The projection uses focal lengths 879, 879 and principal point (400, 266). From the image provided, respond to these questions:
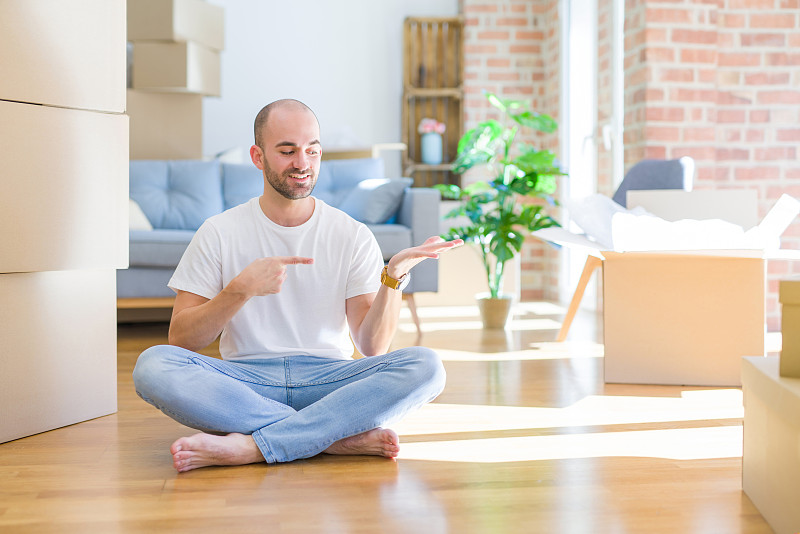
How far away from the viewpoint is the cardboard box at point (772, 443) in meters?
1.41

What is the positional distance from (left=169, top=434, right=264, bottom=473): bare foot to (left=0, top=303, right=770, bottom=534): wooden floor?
0.07 feet

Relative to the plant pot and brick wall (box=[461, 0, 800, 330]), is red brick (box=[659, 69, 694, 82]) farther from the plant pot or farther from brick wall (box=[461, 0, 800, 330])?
the plant pot

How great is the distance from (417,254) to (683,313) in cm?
142

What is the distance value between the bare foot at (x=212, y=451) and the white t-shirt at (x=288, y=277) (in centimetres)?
23

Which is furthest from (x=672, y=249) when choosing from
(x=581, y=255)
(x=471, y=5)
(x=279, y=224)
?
(x=471, y=5)

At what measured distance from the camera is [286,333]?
2.08 metres

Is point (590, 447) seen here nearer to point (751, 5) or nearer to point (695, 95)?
point (695, 95)

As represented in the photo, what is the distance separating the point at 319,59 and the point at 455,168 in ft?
6.30

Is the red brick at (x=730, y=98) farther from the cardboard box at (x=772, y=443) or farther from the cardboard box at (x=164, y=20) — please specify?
the cardboard box at (x=772, y=443)

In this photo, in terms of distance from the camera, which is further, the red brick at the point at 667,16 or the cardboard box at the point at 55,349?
the red brick at the point at 667,16

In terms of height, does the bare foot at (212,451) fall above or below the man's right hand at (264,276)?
below

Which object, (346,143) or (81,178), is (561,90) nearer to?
(346,143)

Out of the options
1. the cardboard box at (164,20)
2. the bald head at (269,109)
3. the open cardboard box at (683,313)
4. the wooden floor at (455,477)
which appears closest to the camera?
the wooden floor at (455,477)

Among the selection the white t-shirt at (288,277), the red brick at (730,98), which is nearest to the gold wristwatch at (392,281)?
the white t-shirt at (288,277)
